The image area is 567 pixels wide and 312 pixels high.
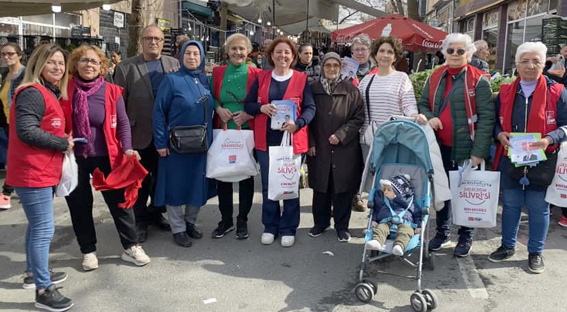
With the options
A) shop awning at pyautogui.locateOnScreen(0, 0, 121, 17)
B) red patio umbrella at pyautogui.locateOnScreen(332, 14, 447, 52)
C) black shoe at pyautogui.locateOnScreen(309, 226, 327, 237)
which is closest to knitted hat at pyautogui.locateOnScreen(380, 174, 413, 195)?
black shoe at pyautogui.locateOnScreen(309, 226, 327, 237)

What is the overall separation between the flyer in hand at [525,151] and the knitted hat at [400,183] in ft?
2.80

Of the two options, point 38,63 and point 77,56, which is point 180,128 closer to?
point 77,56

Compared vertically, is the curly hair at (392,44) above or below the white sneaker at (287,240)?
above

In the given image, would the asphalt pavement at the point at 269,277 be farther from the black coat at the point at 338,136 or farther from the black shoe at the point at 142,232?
the black coat at the point at 338,136

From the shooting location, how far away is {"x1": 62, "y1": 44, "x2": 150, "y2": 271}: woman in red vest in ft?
12.0

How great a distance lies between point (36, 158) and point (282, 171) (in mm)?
2035

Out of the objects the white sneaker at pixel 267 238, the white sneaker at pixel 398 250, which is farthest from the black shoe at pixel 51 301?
the white sneaker at pixel 398 250

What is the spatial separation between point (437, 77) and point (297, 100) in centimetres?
128

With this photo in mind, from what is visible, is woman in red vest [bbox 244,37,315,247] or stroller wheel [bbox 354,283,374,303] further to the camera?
woman in red vest [bbox 244,37,315,247]

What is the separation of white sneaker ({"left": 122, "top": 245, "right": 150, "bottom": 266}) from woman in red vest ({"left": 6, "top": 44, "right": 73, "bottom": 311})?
796 mm

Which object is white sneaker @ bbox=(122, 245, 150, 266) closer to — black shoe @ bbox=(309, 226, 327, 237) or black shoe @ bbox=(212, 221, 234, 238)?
black shoe @ bbox=(212, 221, 234, 238)

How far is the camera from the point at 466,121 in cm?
408

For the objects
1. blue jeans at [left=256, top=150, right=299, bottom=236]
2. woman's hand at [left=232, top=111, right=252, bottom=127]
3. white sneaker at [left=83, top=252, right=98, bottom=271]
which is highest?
woman's hand at [left=232, top=111, right=252, bottom=127]

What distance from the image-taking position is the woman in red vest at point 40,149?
3.14 m
